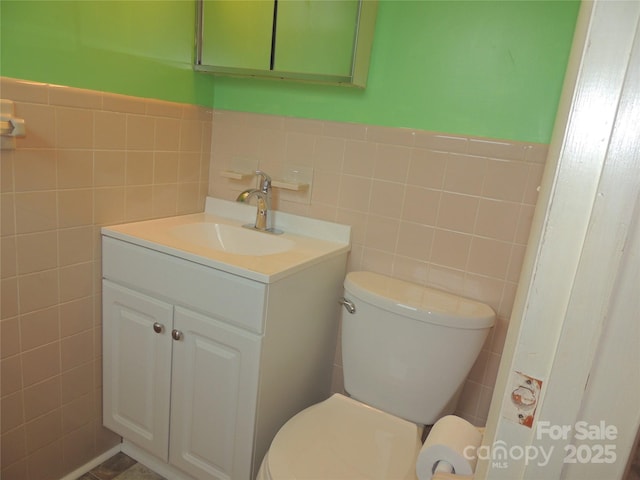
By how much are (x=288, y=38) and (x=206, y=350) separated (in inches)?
40.5

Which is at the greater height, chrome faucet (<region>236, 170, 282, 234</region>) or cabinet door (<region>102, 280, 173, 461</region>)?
chrome faucet (<region>236, 170, 282, 234</region>)

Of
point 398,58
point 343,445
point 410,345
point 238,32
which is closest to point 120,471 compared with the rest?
point 343,445

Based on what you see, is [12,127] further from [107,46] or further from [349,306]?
[349,306]

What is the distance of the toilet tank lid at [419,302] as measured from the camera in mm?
1166

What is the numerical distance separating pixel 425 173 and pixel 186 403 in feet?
3.37

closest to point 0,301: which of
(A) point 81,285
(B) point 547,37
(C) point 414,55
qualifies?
(A) point 81,285

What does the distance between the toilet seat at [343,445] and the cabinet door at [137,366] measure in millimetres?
467

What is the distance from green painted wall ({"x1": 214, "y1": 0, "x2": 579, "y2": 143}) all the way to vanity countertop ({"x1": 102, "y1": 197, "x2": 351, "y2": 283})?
41cm

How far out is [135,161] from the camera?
4.64ft

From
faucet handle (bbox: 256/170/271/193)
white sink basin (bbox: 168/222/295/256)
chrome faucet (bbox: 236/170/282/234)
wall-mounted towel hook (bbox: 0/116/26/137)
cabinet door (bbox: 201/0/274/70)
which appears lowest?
white sink basin (bbox: 168/222/295/256)

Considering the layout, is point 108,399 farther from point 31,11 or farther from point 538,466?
point 538,466

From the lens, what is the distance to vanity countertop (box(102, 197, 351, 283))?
1169 millimetres

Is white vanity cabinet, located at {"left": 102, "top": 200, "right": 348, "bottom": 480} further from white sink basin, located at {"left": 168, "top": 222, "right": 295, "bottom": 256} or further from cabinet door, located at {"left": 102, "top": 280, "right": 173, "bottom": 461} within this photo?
white sink basin, located at {"left": 168, "top": 222, "right": 295, "bottom": 256}

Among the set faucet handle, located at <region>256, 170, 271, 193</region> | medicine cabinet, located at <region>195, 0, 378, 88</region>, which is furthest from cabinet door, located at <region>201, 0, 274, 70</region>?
faucet handle, located at <region>256, 170, 271, 193</region>
